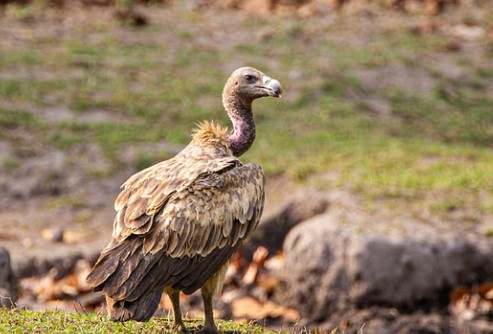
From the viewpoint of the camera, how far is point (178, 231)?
6316 mm

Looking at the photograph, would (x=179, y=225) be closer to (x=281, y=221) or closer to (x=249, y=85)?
(x=249, y=85)

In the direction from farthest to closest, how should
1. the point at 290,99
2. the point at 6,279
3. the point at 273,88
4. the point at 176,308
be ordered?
1. the point at 290,99
2. the point at 6,279
3. the point at 273,88
4. the point at 176,308

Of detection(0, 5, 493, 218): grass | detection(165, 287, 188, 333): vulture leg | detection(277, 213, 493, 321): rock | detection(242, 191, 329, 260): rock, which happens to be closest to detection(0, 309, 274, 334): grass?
detection(165, 287, 188, 333): vulture leg

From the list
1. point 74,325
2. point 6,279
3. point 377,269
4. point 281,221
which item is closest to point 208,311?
point 74,325

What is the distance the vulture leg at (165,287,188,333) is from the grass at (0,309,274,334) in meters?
0.06

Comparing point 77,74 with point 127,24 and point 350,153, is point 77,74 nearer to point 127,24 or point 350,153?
point 127,24

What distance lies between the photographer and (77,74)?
14.2 meters

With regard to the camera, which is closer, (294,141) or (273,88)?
(273,88)

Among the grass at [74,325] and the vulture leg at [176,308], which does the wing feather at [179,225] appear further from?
the grass at [74,325]

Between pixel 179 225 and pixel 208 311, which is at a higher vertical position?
pixel 179 225

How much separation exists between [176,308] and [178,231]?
23.0 inches

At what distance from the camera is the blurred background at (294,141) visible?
30.6 ft

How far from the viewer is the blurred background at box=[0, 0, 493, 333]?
30.6 ft

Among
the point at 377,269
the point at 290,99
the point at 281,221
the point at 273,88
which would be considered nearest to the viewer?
the point at 273,88
